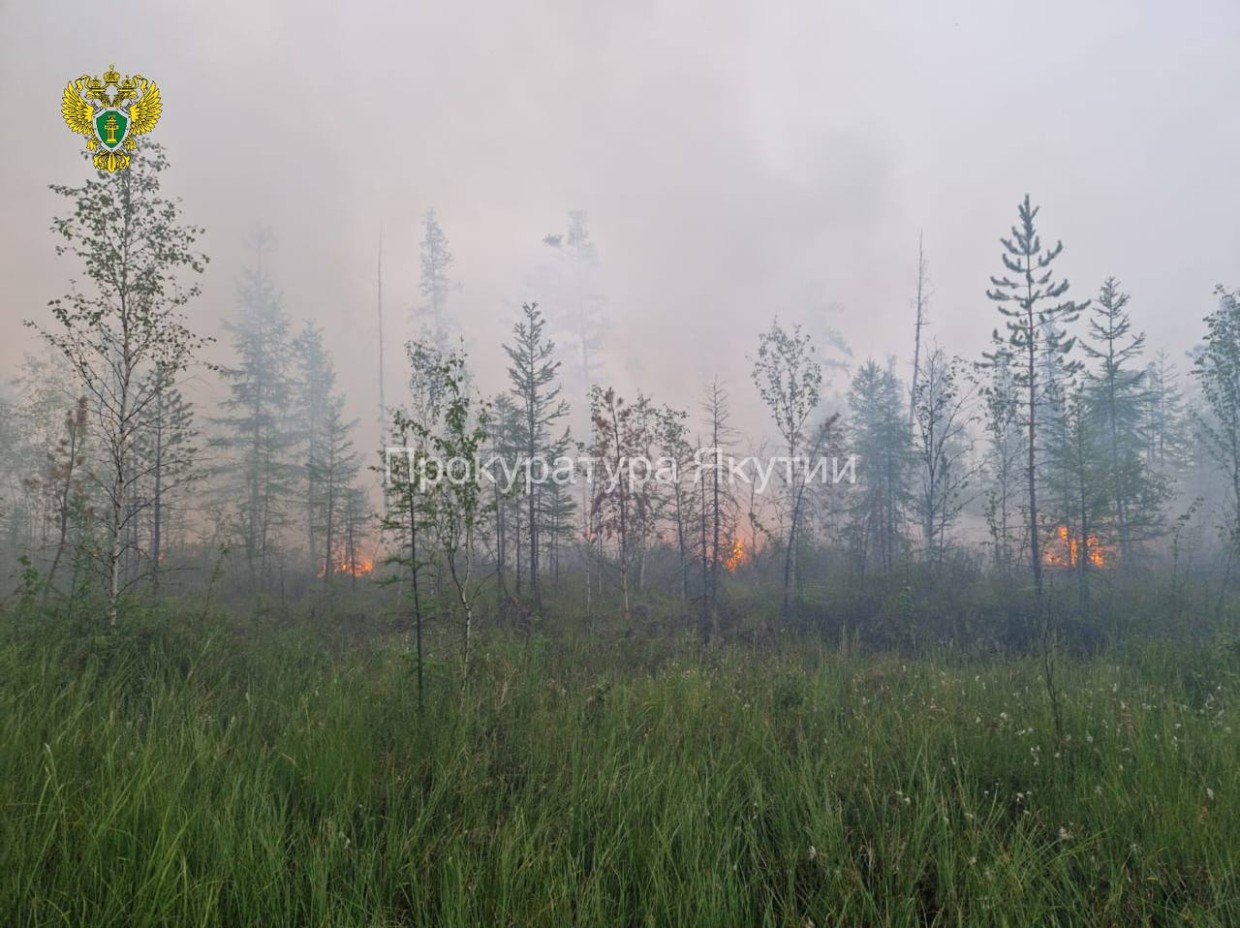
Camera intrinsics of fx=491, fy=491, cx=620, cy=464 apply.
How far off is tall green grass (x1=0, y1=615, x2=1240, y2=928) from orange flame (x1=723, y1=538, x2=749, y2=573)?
691 inches

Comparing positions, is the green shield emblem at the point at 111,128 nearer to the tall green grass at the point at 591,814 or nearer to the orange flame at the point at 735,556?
the tall green grass at the point at 591,814

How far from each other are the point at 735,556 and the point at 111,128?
2343cm

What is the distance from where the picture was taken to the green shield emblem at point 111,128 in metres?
8.22

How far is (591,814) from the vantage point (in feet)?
10.4

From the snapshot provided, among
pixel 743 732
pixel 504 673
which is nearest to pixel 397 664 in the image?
pixel 504 673

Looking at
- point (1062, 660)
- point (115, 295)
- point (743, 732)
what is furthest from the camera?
point (1062, 660)

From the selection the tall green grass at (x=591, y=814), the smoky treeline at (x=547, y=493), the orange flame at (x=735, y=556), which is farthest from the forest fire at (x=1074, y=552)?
the tall green grass at (x=591, y=814)

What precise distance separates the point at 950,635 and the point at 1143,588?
10058 mm

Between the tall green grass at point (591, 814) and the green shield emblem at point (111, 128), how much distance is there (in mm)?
8390

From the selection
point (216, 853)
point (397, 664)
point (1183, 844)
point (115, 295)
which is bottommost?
point (397, 664)

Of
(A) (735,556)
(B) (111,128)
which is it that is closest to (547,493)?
(A) (735,556)

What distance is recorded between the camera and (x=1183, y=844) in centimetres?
272

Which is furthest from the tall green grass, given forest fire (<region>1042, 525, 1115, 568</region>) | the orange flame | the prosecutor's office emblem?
the orange flame

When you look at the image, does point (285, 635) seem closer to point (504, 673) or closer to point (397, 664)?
point (397, 664)
